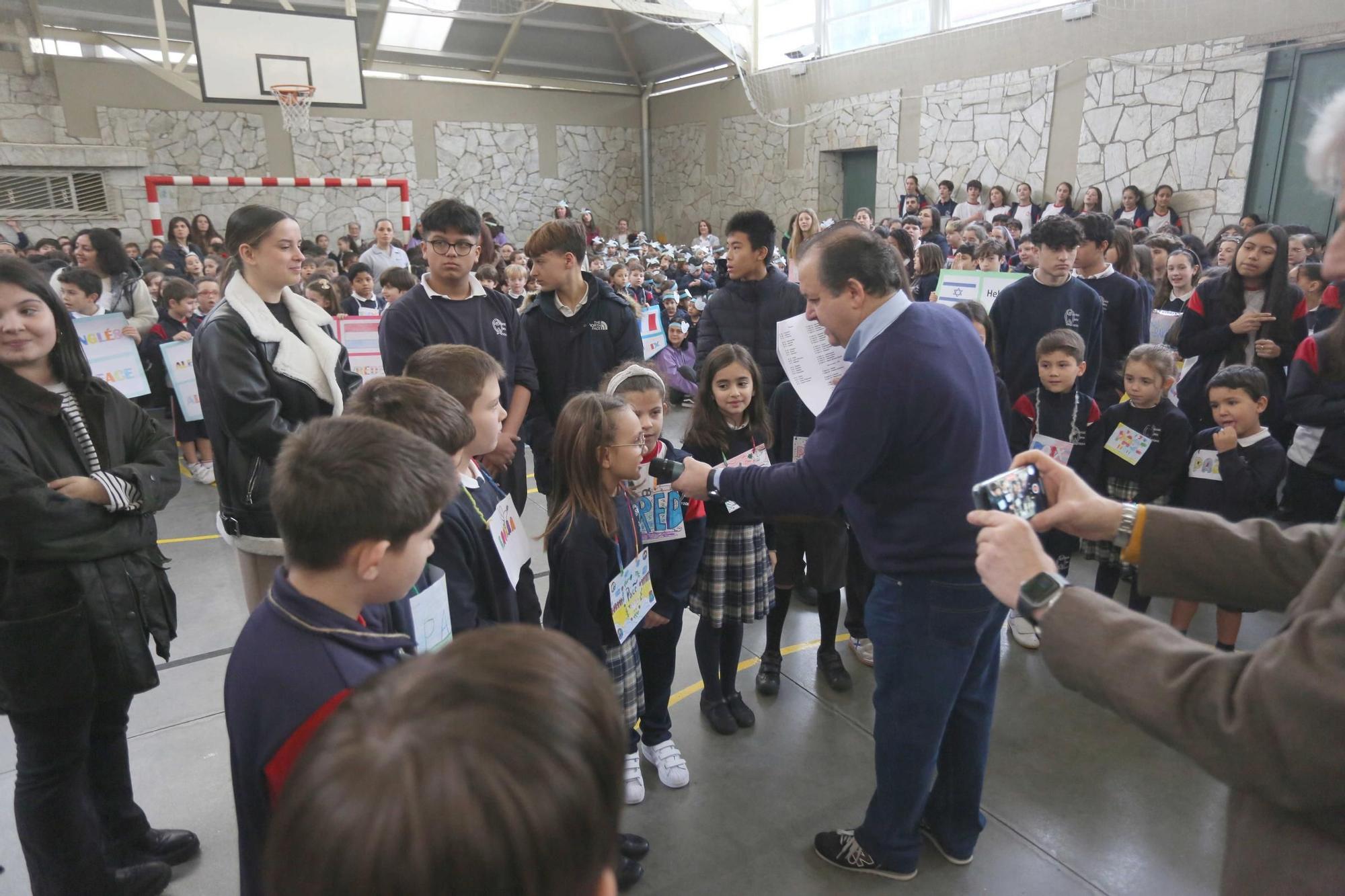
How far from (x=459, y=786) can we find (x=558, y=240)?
2846 mm

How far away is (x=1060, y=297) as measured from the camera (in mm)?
3725

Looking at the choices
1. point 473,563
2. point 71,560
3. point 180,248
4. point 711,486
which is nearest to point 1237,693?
point 711,486

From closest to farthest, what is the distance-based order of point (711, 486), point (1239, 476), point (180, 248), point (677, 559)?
1. point (711, 486)
2. point (677, 559)
3. point (1239, 476)
4. point (180, 248)

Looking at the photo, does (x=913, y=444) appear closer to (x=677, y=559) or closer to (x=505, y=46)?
(x=677, y=559)

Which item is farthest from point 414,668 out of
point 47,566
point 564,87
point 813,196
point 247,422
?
point 564,87

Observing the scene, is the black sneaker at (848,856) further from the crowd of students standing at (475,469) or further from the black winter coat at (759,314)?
the black winter coat at (759,314)

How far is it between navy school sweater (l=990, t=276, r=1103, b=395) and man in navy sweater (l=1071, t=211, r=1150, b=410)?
0.12 meters

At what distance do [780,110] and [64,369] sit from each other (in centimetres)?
1535

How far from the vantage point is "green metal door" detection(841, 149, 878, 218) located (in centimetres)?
1381

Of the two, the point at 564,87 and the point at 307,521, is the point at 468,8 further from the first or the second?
the point at 307,521

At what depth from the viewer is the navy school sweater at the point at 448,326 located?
288 centimetres

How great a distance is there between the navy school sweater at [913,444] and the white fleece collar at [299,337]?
1.49 m

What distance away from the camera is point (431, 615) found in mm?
1507

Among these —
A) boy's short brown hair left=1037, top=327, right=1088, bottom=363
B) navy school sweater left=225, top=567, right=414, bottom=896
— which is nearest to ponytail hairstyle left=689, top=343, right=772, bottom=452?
boy's short brown hair left=1037, top=327, right=1088, bottom=363
